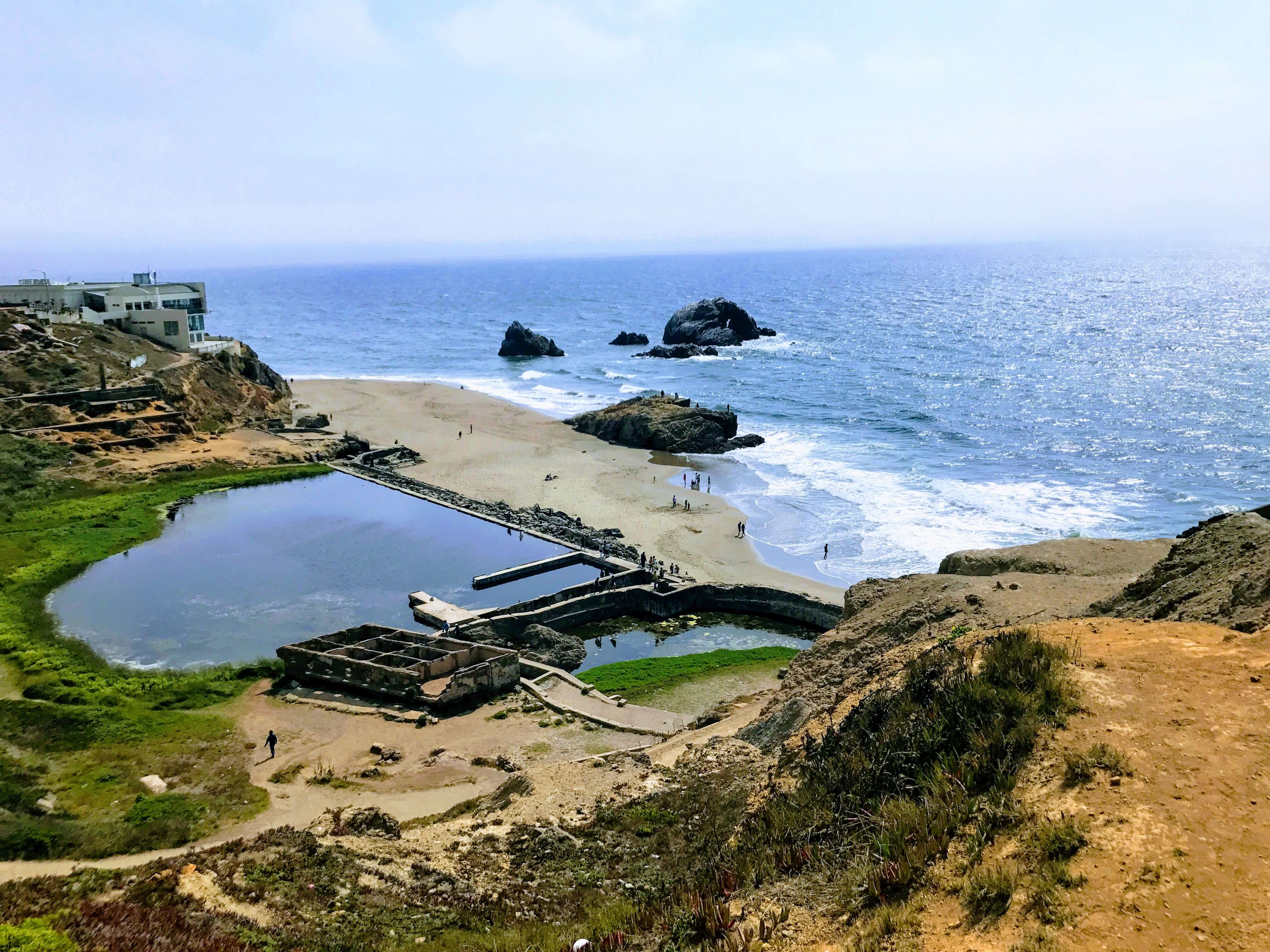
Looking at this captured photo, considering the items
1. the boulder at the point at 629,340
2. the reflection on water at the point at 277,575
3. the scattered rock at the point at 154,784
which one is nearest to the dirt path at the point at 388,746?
the scattered rock at the point at 154,784

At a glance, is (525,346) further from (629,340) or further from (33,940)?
(33,940)

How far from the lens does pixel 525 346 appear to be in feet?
433

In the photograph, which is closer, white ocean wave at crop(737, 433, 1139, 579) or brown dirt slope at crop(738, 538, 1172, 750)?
brown dirt slope at crop(738, 538, 1172, 750)

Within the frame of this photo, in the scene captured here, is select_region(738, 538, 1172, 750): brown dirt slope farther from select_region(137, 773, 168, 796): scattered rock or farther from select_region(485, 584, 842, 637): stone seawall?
select_region(137, 773, 168, 796): scattered rock

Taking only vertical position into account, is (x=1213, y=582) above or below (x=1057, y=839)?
above

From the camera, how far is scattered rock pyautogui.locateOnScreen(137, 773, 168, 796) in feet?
82.4

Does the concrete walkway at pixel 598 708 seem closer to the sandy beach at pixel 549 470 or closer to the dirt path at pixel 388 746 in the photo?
the dirt path at pixel 388 746

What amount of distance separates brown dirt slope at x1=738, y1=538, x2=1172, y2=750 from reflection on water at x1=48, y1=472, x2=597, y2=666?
20.5m

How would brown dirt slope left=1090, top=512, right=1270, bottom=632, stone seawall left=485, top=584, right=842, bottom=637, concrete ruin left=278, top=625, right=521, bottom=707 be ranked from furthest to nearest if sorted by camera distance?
stone seawall left=485, top=584, right=842, bottom=637 < concrete ruin left=278, top=625, right=521, bottom=707 < brown dirt slope left=1090, top=512, right=1270, bottom=632

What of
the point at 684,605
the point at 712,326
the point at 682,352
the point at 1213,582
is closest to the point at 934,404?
the point at 682,352

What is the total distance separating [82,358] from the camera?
7125cm

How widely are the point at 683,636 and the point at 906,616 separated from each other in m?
17.6

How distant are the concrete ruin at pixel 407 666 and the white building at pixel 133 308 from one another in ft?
193

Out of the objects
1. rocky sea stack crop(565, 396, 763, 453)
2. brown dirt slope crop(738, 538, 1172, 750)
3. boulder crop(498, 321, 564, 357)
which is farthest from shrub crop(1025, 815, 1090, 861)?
boulder crop(498, 321, 564, 357)
